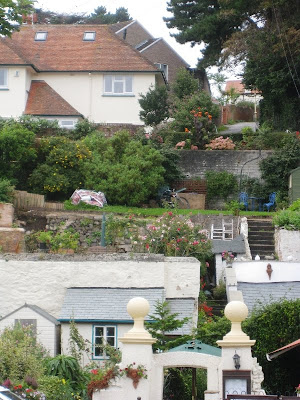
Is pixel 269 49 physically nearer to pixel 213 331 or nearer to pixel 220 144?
pixel 220 144

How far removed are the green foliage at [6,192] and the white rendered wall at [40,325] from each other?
12286 millimetres

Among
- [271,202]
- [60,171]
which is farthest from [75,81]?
[271,202]

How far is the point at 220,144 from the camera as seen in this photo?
1737 inches

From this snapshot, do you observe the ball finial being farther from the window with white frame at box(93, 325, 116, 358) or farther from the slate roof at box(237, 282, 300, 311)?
the slate roof at box(237, 282, 300, 311)

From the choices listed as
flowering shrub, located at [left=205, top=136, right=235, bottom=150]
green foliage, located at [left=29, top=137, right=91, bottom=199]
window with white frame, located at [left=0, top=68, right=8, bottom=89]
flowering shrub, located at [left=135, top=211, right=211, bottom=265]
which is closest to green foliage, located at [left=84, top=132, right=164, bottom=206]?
green foliage, located at [left=29, top=137, right=91, bottom=199]

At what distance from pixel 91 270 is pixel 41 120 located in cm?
1915

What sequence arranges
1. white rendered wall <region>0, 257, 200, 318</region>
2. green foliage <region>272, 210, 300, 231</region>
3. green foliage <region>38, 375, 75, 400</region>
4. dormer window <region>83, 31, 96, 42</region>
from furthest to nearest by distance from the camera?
1. dormer window <region>83, 31, 96, 42</region>
2. green foliage <region>272, 210, 300, 231</region>
3. white rendered wall <region>0, 257, 200, 318</region>
4. green foliage <region>38, 375, 75, 400</region>

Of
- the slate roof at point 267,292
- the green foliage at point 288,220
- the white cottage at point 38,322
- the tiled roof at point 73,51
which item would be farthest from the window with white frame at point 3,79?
the white cottage at point 38,322

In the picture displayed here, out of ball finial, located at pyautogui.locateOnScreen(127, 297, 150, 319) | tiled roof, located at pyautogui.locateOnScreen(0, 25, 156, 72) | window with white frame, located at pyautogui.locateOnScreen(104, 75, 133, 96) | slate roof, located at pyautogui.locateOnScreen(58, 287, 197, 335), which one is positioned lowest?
ball finial, located at pyautogui.locateOnScreen(127, 297, 150, 319)

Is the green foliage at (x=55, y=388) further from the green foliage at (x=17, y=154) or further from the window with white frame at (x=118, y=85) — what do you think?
the window with white frame at (x=118, y=85)

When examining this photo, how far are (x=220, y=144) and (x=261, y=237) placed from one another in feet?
31.3

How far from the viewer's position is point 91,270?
2659cm

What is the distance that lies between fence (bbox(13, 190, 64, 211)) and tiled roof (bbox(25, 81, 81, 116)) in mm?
10765

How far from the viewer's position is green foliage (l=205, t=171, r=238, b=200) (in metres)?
42.0
